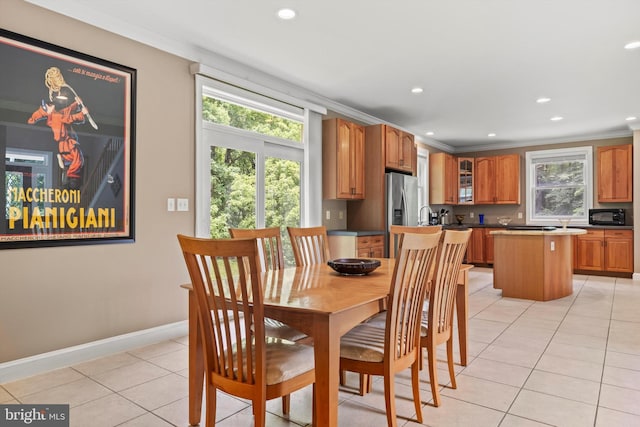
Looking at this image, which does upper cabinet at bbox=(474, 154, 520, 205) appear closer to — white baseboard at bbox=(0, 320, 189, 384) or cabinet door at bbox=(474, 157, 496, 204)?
cabinet door at bbox=(474, 157, 496, 204)

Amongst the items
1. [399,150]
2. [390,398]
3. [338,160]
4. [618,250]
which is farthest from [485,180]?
[390,398]

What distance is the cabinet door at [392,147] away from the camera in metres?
5.67

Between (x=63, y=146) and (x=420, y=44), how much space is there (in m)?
2.93

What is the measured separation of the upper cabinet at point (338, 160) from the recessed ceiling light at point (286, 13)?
87.4 inches

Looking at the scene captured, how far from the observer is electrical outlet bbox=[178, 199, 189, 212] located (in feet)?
11.7

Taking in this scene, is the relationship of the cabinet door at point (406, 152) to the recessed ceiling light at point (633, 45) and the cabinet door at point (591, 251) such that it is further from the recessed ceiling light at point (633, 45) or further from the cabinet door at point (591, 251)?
the cabinet door at point (591, 251)

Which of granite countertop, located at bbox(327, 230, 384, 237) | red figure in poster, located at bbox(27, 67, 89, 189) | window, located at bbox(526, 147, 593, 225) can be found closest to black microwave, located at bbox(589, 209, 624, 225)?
window, located at bbox(526, 147, 593, 225)

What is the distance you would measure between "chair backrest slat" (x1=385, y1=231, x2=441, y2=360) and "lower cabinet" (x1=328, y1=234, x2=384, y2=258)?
2945mm

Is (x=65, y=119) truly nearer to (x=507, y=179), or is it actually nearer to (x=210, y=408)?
(x=210, y=408)

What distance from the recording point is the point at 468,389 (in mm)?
2463

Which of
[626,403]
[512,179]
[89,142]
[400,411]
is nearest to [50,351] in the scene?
[89,142]

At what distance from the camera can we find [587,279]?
22.0ft

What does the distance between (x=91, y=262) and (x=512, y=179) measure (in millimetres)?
7567

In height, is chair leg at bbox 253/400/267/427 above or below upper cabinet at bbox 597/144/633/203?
below
